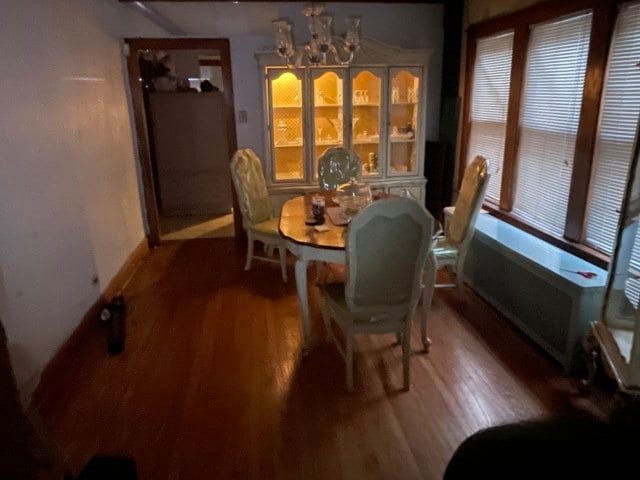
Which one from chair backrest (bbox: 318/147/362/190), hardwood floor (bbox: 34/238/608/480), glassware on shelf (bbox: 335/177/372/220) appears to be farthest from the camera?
chair backrest (bbox: 318/147/362/190)

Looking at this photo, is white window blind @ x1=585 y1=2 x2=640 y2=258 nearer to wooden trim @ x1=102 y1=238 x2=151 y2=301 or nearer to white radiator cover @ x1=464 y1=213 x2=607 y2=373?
white radiator cover @ x1=464 y1=213 x2=607 y2=373

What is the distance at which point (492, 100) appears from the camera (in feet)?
13.1

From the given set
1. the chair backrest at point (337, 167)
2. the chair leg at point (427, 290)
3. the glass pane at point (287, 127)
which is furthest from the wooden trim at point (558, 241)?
the glass pane at point (287, 127)

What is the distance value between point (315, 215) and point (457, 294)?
1.39 metres

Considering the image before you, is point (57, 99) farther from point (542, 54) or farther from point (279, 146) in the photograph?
point (542, 54)

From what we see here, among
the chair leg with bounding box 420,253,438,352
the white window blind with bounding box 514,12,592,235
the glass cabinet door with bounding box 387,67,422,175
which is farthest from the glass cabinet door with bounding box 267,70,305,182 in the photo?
the chair leg with bounding box 420,253,438,352

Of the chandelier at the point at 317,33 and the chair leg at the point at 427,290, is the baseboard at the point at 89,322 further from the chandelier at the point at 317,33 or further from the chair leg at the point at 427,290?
the chandelier at the point at 317,33

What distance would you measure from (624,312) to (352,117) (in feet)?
10.3

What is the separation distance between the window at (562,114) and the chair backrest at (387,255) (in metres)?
1.24

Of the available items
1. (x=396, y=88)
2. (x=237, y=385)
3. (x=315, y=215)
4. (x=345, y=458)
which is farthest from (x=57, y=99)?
(x=396, y=88)

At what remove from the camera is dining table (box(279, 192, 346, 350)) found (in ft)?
8.30

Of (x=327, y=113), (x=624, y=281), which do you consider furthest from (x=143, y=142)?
(x=624, y=281)

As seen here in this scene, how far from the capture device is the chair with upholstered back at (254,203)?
386cm

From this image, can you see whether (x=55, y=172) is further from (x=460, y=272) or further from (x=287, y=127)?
(x=460, y=272)
